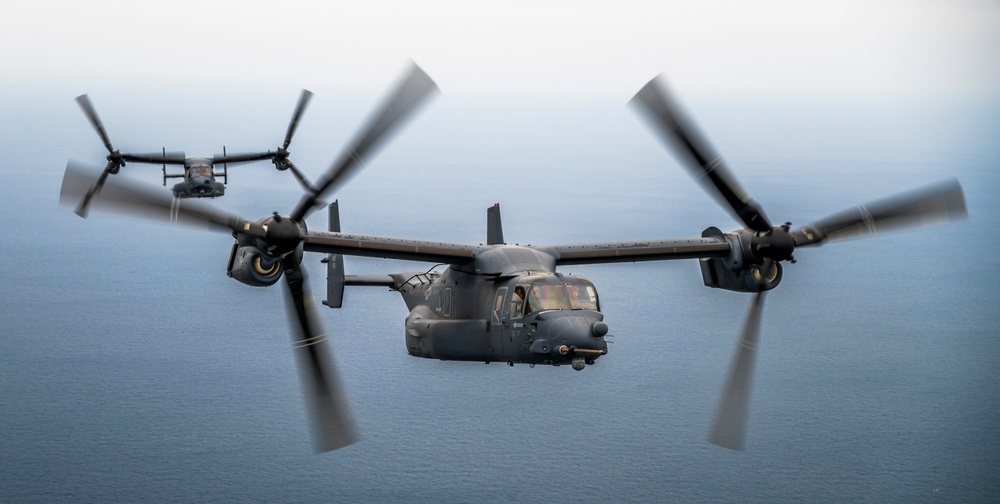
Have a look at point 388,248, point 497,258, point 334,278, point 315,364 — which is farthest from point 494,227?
point 334,278

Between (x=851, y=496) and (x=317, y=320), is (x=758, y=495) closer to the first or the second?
(x=851, y=496)

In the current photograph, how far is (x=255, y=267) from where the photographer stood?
4656 cm

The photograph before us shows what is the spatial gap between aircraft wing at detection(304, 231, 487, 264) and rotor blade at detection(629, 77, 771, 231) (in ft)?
32.6

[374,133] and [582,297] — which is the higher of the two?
[374,133]

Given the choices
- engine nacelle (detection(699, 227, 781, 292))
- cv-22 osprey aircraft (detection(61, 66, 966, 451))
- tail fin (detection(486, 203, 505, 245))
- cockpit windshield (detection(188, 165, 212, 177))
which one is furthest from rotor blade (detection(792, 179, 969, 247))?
cockpit windshield (detection(188, 165, 212, 177))

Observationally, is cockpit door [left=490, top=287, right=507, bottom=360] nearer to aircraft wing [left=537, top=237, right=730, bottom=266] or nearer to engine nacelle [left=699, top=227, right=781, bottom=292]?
aircraft wing [left=537, top=237, right=730, bottom=266]

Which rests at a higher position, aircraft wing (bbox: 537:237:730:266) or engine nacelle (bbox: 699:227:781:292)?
aircraft wing (bbox: 537:237:730:266)

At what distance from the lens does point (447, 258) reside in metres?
50.8

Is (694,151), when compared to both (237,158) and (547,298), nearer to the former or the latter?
(547,298)

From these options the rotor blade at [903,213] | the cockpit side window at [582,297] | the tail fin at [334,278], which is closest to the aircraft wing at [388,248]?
the cockpit side window at [582,297]

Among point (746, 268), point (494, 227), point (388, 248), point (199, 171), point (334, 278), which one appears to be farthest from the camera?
point (199, 171)

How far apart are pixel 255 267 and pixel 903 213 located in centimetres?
2884

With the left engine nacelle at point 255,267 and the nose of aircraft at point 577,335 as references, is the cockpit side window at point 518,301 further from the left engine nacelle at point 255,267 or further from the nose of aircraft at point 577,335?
the left engine nacelle at point 255,267

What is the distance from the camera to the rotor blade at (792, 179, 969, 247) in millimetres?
50094
